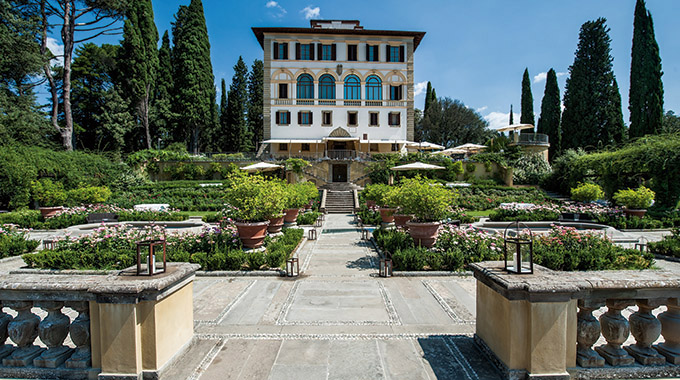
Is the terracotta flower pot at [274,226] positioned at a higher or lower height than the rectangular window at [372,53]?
lower

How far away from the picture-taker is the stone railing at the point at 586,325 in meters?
2.72

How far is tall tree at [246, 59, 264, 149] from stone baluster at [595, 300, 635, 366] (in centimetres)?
4910

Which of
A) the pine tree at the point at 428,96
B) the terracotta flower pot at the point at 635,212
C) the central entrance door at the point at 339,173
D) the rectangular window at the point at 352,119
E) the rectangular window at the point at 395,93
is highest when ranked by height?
the pine tree at the point at 428,96

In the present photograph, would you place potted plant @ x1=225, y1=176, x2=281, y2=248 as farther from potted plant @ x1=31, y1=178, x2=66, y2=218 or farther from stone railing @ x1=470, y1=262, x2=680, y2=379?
potted plant @ x1=31, y1=178, x2=66, y2=218

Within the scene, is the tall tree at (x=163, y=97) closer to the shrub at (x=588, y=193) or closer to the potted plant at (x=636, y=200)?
the shrub at (x=588, y=193)

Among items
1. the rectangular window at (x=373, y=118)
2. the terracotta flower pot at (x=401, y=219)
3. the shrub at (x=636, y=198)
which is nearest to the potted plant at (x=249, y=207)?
the terracotta flower pot at (x=401, y=219)

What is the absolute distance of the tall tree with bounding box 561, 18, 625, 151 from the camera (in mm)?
33000

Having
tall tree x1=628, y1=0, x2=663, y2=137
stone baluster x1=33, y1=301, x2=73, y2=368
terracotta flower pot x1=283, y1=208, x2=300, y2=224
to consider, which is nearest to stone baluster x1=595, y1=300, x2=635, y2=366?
stone baluster x1=33, y1=301, x2=73, y2=368

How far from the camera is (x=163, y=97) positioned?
36156 mm

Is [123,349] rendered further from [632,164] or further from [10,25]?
[10,25]

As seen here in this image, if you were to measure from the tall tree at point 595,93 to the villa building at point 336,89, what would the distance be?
670 inches

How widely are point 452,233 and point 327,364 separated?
6.03 m

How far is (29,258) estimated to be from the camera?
292 inches

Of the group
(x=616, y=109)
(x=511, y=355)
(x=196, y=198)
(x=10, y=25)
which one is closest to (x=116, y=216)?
(x=196, y=198)
